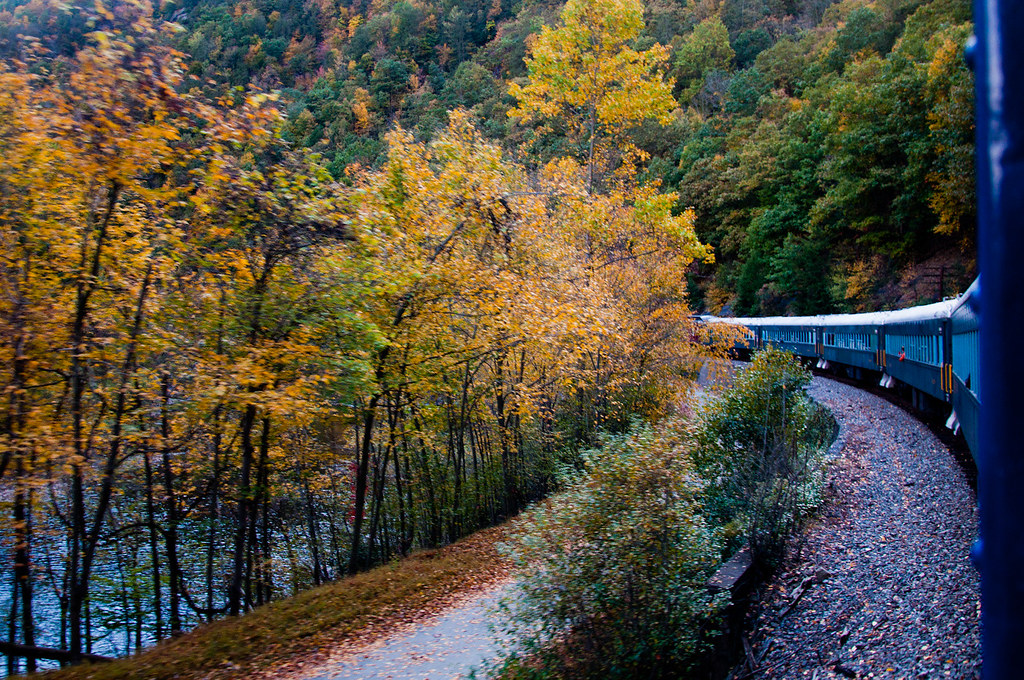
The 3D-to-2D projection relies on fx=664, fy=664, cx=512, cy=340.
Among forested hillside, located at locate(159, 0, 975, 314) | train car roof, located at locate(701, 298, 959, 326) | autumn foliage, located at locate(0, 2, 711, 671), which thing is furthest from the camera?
forested hillside, located at locate(159, 0, 975, 314)

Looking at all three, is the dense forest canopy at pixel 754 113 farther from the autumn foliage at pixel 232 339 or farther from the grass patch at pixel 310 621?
the grass patch at pixel 310 621

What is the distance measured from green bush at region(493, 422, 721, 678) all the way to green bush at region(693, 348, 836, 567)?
101 inches

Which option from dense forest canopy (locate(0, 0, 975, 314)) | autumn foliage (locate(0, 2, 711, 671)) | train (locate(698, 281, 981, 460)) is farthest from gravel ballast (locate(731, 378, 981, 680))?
dense forest canopy (locate(0, 0, 975, 314))

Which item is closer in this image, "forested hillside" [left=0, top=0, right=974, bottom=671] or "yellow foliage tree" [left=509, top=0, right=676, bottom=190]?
"forested hillside" [left=0, top=0, right=974, bottom=671]

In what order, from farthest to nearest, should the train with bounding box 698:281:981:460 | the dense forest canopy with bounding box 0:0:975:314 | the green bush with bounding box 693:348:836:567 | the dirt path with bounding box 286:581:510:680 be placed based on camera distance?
the dense forest canopy with bounding box 0:0:975:314, the train with bounding box 698:281:981:460, the green bush with bounding box 693:348:836:567, the dirt path with bounding box 286:581:510:680

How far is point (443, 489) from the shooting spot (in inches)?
498

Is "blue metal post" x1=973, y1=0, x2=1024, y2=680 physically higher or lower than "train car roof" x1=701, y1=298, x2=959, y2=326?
lower

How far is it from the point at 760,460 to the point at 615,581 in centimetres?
450

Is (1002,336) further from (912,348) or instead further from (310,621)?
(912,348)

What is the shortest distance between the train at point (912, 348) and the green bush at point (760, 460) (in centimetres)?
206

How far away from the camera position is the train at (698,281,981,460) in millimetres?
9922

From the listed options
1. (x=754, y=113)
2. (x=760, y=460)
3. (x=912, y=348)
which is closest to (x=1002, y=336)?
(x=760, y=460)

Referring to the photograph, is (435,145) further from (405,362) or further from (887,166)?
(887,166)

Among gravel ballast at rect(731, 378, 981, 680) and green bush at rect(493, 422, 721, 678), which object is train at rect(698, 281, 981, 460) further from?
green bush at rect(493, 422, 721, 678)
